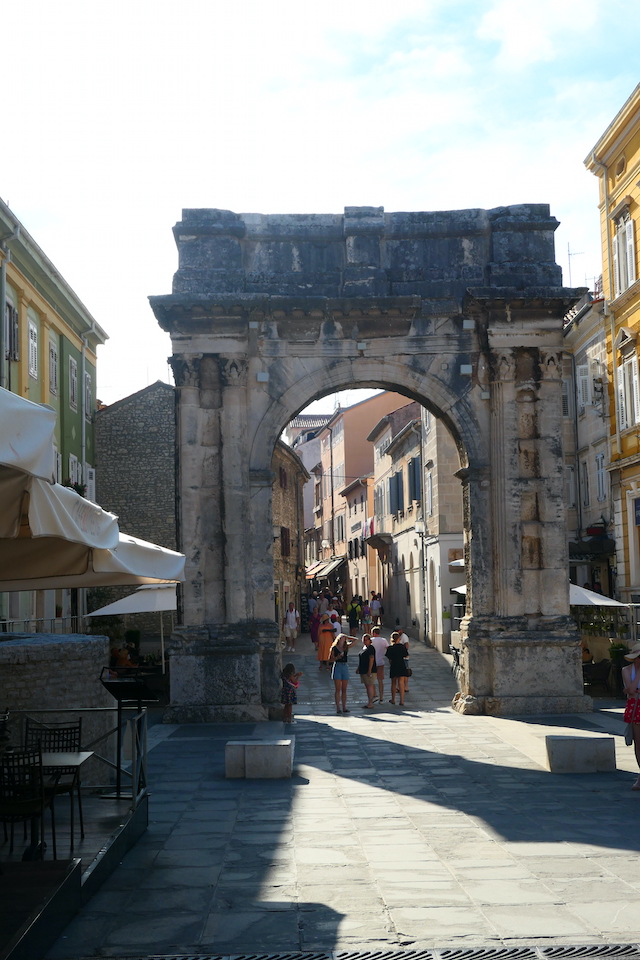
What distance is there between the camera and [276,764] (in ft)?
36.6

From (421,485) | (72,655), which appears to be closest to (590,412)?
(421,485)

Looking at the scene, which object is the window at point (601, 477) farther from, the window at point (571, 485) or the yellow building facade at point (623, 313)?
the window at point (571, 485)

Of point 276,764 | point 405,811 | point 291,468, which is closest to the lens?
point 405,811

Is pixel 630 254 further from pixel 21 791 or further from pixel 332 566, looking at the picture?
pixel 332 566

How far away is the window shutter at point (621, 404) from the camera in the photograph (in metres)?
25.2

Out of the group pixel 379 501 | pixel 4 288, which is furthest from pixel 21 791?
pixel 379 501

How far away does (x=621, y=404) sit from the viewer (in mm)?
25375

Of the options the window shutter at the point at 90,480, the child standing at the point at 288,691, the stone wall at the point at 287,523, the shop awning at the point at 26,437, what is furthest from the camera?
the stone wall at the point at 287,523

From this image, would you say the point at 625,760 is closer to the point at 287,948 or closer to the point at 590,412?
the point at 287,948

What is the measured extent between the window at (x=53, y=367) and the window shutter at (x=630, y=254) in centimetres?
1606

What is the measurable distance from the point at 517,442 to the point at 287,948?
40.4ft

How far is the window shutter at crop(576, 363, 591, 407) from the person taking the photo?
28.0 m

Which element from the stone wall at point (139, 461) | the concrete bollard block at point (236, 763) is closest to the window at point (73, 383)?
the stone wall at point (139, 461)

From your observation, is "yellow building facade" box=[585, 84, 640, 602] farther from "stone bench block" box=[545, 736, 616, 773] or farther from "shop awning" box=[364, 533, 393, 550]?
"shop awning" box=[364, 533, 393, 550]
